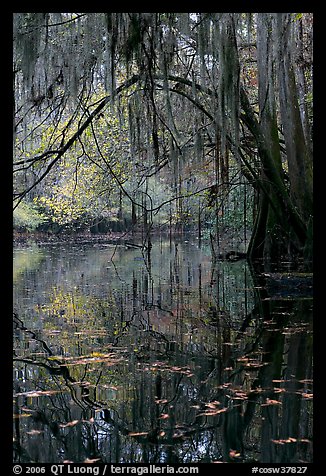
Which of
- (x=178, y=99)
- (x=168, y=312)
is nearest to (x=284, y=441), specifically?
(x=168, y=312)

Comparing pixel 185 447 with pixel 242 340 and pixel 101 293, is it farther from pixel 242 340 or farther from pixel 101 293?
pixel 101 293

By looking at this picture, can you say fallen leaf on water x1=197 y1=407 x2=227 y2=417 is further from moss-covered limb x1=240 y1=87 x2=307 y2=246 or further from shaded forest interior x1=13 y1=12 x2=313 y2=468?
moss-covered limb x1=240 y1=87 x2=307 y2=246

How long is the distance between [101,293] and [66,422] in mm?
4468

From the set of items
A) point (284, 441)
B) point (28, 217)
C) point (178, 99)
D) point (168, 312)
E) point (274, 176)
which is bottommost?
point (284, 441)

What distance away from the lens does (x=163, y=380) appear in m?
3.39

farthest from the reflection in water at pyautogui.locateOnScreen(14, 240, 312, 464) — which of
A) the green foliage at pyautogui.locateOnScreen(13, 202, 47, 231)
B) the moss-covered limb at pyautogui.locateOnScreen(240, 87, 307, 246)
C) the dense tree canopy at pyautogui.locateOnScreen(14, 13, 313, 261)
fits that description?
the green foliage at pyautogui.locateOnScreen(13, 202, 47, 231)

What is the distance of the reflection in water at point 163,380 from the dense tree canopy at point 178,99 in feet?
4.41

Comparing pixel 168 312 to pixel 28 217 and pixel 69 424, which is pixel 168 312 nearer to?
pixel 69 424

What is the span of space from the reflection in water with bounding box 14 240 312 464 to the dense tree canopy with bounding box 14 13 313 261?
4.41 ft

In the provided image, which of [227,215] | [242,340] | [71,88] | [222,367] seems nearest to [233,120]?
[71,88]

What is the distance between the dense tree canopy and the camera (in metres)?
4.75

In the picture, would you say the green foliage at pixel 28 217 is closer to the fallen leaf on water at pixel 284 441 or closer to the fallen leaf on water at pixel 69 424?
the fallen leaf on water at pixel 69 424

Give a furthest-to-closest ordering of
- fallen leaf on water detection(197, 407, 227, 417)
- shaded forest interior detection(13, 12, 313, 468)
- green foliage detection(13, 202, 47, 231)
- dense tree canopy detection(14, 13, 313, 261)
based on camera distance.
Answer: green foliage detection(13, 202, 47, 231), dense tree canopy detection(14, 13, 313, 261), fallen leaf on water detection(197, 407, 227, 417), shaded forest interior detection(13, 12, 313, 468)

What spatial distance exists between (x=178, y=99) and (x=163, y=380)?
6.21 m
